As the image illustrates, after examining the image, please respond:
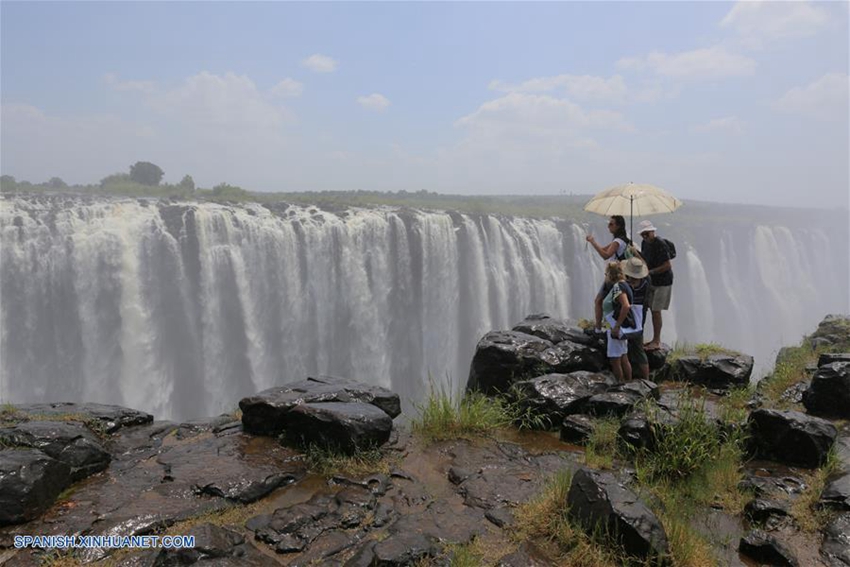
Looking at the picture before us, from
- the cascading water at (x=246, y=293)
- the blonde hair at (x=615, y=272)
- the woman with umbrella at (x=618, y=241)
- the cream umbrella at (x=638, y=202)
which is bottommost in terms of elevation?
the cascading water at (x=246, y=293)

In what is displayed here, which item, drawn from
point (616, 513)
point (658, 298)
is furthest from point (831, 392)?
point (616, 513)

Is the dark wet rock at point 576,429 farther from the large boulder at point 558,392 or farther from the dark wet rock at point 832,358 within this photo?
the dark wet rock at point 832,358

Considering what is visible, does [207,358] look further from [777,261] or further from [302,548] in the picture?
[777,261]

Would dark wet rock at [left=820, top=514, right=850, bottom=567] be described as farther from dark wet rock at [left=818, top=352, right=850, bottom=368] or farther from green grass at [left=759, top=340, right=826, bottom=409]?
dark wet rock at [left=818, top=352, right=850, bottom=368]

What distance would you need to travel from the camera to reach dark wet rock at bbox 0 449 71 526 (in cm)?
→ 344

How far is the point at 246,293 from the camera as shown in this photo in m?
19.7

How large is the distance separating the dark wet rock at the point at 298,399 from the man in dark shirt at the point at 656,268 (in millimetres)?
3598

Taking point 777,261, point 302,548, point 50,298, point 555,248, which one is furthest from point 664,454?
point 777,261

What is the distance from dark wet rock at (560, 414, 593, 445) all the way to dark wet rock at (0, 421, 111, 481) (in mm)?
4500

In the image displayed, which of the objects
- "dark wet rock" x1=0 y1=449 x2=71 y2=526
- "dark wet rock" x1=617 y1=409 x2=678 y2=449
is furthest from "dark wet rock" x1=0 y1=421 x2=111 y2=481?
"dark wet rock" x1=617 y1=409 x2=678 y2=449

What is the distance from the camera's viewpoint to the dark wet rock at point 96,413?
214 inches

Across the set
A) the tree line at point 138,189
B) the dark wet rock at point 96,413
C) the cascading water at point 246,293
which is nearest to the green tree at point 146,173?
the tree line at point 138,189

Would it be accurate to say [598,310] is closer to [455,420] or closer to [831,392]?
[455,420]

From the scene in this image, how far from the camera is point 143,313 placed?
17.9 metres
